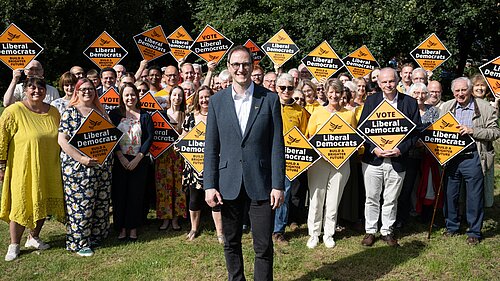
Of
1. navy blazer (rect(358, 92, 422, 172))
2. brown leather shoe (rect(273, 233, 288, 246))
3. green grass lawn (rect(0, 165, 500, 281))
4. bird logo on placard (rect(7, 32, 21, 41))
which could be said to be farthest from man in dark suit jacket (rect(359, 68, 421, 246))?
bird logo on placard (rect(7, 32, 21, 41))

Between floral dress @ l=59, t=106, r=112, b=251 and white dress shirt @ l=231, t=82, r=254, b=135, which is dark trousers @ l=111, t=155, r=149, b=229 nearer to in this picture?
floral dress @ l=59, t=106, r=112, b=251

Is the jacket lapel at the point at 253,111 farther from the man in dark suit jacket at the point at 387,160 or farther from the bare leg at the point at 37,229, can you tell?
the bare leg at the point at 37,229

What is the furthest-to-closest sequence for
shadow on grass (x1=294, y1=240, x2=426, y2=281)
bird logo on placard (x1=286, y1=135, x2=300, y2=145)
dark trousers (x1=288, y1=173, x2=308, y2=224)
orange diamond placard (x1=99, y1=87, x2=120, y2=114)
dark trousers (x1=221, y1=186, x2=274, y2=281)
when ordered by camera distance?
orange diamond placard (x1=99, y1=87, x2=120, y2=114) < dark trousers (x1=288, y1=173, x2=308, y2=224) < bird logo on placard (x1=286, y1=135, x2=300, y2=145) < shadow on grass (x1=294, y1=240, x2=426, y2=281) < dark trousers (x1=221, y1=186, x2=274, y2=281)

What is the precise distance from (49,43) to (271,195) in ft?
70.4

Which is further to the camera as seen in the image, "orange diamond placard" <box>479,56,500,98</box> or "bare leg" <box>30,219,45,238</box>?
"orange diamond placard" <box>479,56,500,98</box>

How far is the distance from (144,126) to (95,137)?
2.46 ft

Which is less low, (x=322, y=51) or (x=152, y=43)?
(x=152, y=43)

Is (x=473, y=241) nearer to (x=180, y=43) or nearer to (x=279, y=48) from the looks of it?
(x=279, y=48)

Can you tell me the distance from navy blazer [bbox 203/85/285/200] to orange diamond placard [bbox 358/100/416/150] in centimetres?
207

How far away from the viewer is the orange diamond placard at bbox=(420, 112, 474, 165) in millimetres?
6098

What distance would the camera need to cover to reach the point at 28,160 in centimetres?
568

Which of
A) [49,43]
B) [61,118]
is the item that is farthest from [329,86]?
[49,43]

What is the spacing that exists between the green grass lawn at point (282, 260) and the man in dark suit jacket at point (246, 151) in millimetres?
1361

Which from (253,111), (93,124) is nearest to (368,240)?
(253,111)
